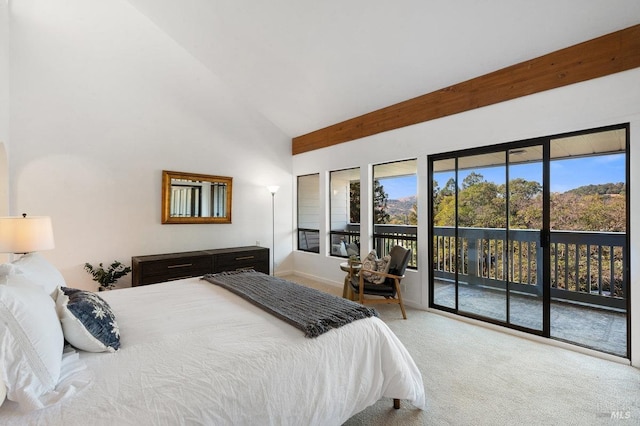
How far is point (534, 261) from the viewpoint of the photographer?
3.02m

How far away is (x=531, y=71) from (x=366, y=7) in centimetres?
173

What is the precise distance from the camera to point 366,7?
110 inches

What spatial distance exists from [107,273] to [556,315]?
5.36m

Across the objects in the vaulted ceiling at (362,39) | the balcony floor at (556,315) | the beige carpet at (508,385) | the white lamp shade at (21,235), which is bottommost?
the beige carpet at (508,385)

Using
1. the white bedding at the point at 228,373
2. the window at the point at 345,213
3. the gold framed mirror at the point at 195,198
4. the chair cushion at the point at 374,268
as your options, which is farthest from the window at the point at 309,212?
the white bedding at the point at 228,373

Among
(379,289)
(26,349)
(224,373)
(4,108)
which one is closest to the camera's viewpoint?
(26,349)

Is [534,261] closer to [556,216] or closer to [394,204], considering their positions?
[556,216]

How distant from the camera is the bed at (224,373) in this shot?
1.05 m

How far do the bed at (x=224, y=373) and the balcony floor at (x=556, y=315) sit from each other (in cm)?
193

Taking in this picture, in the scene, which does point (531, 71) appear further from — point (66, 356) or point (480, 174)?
point (66, 356)

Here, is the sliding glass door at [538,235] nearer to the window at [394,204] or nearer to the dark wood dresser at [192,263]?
the window at [394,204]

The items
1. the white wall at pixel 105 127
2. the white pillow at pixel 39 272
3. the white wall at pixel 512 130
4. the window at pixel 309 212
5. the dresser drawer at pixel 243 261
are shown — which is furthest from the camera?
the window at pixel 309 212

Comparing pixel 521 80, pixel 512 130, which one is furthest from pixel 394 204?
pixel 521 80

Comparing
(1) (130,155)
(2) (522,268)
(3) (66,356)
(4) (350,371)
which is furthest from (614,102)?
(1) (130,155)
